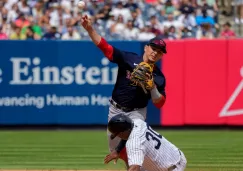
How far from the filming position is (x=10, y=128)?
16.8m

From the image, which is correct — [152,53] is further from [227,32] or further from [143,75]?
[227,32]

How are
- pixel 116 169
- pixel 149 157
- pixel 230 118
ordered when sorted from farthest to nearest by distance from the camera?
pixel 230 118 < pixel 116 169 < pixel 149 157

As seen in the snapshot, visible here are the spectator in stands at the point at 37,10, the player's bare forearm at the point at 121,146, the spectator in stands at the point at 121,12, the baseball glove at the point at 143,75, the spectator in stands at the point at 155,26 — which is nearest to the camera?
the baseball glove at the point at 143,75

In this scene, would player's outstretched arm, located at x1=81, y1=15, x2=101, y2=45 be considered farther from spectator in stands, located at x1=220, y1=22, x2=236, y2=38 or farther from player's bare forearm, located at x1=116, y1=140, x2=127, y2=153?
spectator in stands, located at x1=220, y1=22, x2=236, y2=38

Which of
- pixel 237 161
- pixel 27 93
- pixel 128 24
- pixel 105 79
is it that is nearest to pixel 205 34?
pixel 128 24

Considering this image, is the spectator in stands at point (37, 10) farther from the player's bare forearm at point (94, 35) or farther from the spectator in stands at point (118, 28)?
the player's bare forearm at point (94, 35)

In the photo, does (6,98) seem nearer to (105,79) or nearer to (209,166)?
(105,79)

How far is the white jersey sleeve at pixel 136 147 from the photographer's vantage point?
275 inches

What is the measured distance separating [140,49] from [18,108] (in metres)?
3.04

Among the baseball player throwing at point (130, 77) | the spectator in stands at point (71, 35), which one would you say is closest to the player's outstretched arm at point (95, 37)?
the baseball player throwing at point (130, 77)

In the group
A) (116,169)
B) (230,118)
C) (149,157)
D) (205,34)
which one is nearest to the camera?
(149,157)

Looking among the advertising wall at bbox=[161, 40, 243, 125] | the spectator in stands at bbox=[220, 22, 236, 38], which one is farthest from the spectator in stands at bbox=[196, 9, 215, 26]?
the advertising wall at bbox=[161, 40, 243, 125]

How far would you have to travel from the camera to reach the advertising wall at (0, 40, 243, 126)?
53.4 feet

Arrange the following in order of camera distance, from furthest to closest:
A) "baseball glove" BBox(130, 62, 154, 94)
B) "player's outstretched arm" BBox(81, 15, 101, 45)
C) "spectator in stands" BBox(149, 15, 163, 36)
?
"spectator in stands" BBox(149, 15, 163, 36)
"player's outstretched arm" BBox(81, 15, 101, 45)
"baseball glove" BBox(130, 62, 154, 94)
